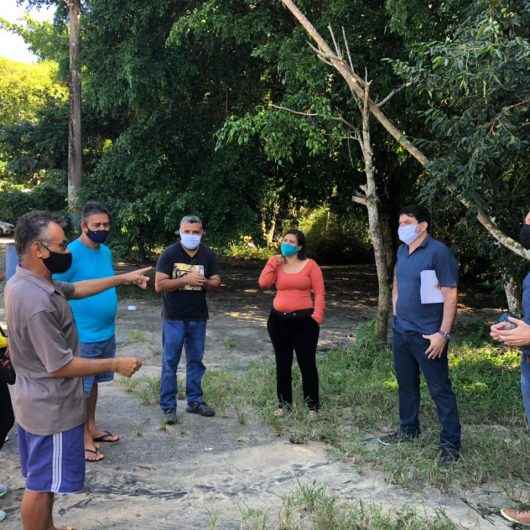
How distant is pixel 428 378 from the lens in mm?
4160

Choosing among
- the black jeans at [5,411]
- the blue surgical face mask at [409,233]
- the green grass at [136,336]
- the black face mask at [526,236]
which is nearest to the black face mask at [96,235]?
the black jeans at [5,411]

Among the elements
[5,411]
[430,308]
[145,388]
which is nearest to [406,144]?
[430,308]

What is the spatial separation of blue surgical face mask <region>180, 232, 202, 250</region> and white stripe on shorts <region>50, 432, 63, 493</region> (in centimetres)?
242

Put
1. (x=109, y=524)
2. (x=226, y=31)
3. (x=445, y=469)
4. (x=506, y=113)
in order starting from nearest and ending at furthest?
1. (x=109, y=524)
2. (x=445, y=469)
3. (x=506, y=113)
4. (x=226, y=31)

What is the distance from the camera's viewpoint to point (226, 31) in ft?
29.9

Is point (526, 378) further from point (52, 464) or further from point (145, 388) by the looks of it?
point (145, 388)

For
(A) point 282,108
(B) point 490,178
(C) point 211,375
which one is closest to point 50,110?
(A) point 282,108

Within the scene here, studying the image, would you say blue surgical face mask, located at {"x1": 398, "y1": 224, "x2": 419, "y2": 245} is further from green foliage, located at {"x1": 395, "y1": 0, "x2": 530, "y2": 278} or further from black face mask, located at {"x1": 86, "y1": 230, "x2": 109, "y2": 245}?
black face mask, located at {"x1": 86, "y1": 230, "x2": 109, "y2": 245}

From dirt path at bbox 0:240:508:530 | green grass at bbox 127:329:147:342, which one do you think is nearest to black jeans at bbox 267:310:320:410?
dirt path at bbox 0:240:508:530

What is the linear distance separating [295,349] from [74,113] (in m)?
10.4

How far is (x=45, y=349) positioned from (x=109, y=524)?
4.37 ft

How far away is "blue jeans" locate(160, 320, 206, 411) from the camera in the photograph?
16.3 ft

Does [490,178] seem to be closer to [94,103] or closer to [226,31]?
[226,31]

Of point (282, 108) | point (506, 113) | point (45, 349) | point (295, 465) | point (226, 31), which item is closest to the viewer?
point (45, 349)
